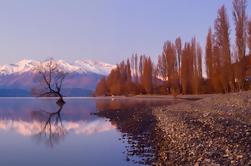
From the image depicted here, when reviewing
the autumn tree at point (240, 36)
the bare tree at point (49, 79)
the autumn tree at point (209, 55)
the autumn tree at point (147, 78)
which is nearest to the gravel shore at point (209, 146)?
the autumn tree at point (240, 36)

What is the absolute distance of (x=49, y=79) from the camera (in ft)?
238

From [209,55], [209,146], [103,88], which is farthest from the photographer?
[103,88]

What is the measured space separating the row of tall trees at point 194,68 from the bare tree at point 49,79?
22.6m

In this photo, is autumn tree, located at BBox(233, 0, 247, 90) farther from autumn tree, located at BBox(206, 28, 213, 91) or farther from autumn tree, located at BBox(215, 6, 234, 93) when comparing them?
autumn tree, located at BBox(206, 28, 213, 91)

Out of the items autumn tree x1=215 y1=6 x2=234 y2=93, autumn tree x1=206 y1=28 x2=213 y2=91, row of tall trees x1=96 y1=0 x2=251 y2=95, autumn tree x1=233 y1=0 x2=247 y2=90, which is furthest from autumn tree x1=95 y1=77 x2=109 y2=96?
autumn tree x1=233 y1=0 x2=247 y2=90

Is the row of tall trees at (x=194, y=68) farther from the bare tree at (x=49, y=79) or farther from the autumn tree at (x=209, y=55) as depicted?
the bare tree at (x=49, y=79)

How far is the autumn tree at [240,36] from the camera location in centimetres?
4631

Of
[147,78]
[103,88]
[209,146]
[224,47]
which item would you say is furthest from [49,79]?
[209,146]

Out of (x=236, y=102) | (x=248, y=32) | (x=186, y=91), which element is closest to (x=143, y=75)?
(x=186, y=91)

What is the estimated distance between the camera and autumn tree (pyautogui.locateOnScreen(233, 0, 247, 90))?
46.3 metres

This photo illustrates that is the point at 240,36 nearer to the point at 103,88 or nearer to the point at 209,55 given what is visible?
the point at 209,55

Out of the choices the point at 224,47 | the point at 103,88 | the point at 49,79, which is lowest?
the point at 103,88

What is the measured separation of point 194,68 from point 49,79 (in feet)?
89.7

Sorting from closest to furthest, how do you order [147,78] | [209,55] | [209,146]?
[209,146] → [209,55] → [147,78]
